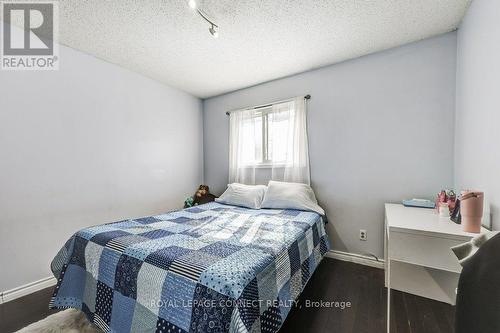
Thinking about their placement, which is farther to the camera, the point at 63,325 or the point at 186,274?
the point at 63,325

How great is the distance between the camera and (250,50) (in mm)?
2209

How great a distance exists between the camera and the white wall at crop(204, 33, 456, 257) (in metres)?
1.95

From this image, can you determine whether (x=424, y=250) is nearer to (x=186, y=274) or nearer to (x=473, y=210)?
(x=473, y=210)

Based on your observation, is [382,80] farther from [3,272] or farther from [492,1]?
[3,272]

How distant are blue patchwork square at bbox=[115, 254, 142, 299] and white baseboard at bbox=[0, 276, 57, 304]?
55.5 inches

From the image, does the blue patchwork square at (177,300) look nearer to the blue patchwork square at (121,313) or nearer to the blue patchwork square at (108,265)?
the blue patchwork square at (121,313)

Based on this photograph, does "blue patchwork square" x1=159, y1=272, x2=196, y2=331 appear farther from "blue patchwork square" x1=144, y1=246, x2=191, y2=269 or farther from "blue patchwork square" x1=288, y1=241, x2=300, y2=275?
"blue patchwork square" x1=288, y1=241, x2=300, y2=275

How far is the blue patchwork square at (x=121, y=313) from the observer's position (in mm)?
1079

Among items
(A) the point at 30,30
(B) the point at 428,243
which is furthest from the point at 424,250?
(A) the point at 30,30

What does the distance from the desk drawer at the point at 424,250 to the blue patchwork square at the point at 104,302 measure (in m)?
1.71

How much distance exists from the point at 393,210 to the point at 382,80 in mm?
1386

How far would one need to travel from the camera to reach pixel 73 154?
2.10m

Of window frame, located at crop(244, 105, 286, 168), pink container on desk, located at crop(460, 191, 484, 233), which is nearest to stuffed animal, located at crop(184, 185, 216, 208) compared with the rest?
window frame, located at crop(244, 105, 286, 168)

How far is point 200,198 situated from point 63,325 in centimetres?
199
